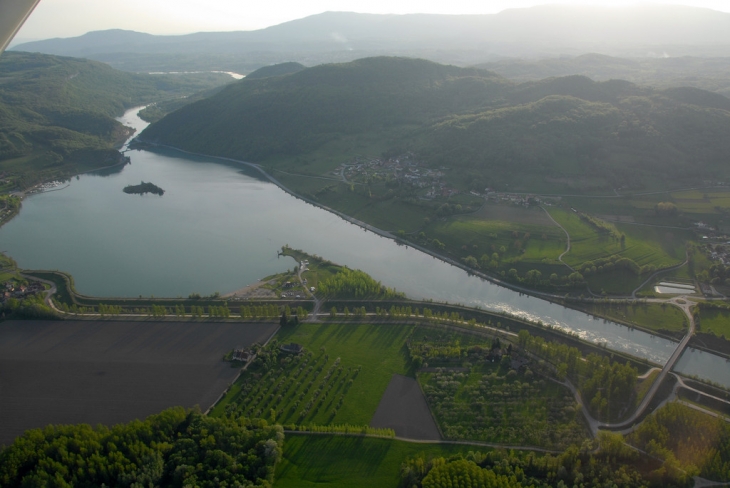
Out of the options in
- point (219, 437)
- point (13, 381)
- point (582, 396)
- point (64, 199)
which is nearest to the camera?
point (219, 437)

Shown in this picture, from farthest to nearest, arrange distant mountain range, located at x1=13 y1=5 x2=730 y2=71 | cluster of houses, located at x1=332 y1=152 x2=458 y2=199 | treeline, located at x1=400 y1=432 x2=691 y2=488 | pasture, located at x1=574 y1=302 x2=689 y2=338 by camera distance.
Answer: distant mountain range, located at x1=13 y1=5 x2=730 y2=71 → cluster of houses, located at x1=332 y1=152 x2=458 y2=199 → pasture, located at x1=574 y1=302 x2=689 y2=338 → treeline, located at x1=400 y1=432 x2=691 y2=488

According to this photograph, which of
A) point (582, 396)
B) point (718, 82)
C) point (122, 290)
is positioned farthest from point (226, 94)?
point (718, 82)

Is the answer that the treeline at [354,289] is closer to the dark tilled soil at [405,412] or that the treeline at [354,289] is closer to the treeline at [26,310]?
the dark tilled soil at [405,412]

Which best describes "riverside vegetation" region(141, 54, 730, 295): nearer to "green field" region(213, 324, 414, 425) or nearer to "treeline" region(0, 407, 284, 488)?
"green field" region(213, 324, 414, 425)

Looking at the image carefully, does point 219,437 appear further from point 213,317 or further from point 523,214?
point 523,214

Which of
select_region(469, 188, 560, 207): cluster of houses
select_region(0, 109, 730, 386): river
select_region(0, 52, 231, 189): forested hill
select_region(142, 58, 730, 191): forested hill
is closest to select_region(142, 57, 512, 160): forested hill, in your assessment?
select_region(142, 58, 730, 191): forested hill

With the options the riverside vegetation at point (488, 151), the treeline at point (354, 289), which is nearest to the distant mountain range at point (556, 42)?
the riverside vegetation at point (488, 151)
